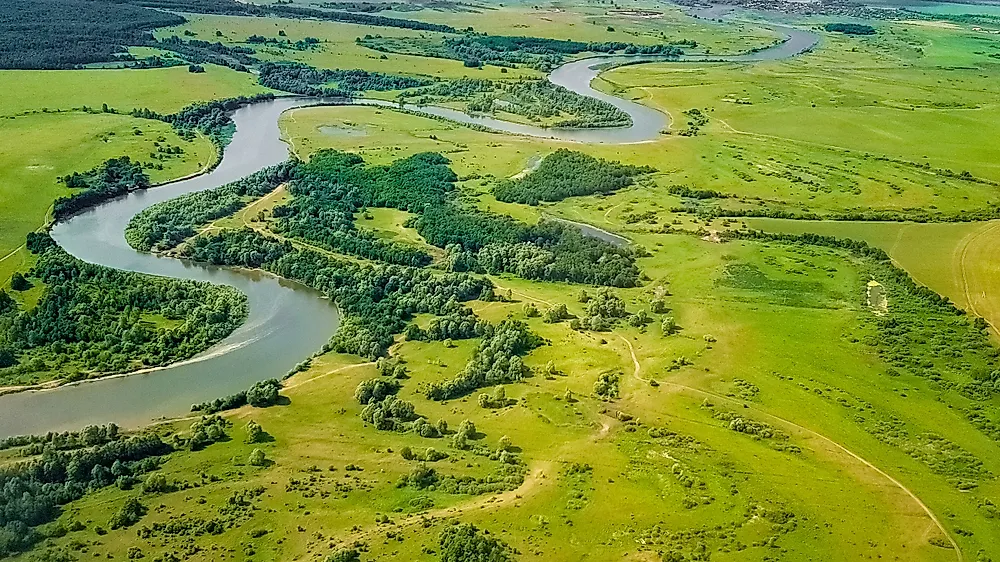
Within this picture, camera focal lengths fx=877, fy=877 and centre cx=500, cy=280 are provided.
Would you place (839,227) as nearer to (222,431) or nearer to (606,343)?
(606,343)

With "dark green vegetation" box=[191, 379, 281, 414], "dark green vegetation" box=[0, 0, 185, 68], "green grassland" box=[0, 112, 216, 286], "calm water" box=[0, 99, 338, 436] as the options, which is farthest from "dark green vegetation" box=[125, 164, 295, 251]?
"dark green vegetation" box=[0, 0, 185, 68]

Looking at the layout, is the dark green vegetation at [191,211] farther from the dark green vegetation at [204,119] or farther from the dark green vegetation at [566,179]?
the dark green vegetation at [566,179]

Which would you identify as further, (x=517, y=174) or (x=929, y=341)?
(x=517, y=174)

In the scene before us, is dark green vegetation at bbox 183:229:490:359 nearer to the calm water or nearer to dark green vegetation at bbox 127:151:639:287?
the calm water

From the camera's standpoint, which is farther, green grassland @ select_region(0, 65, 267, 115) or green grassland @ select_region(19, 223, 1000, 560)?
green grassland @ select_region(0, 65, 267, 115)

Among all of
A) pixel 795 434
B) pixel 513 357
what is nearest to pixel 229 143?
pixel 513 357

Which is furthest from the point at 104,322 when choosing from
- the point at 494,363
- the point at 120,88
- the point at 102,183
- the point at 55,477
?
the point at 120,88

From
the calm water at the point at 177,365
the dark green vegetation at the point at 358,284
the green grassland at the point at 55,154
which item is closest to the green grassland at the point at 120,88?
the green grassland at the point at 55,154
